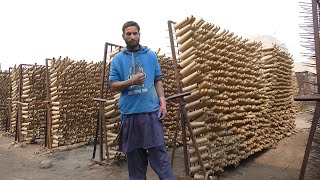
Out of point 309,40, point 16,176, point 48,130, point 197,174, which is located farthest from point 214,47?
point 48,130

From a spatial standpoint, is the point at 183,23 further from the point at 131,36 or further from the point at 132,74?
the point at 132,74

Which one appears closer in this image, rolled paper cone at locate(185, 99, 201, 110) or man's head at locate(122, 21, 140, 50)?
man's head at locate(122, 21, 140, 50)

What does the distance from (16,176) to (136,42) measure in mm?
Result: 4129

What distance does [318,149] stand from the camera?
3.81m

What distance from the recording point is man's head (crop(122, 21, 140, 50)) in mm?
3312

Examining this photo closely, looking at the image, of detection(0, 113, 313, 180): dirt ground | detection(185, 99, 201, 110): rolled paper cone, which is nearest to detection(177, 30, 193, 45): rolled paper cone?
detection(185, 99, 201, 110): rolled paper cone

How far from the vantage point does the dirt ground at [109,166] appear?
553cm

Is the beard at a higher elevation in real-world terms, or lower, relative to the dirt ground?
higher

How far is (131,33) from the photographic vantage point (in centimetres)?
332

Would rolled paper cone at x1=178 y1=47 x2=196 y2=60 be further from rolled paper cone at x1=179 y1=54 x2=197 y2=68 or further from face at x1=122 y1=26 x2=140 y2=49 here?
face at x1=122 y1=26 x2=140 y2=49

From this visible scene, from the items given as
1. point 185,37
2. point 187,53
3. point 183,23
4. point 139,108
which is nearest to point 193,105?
point 187,53

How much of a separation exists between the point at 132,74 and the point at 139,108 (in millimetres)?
368

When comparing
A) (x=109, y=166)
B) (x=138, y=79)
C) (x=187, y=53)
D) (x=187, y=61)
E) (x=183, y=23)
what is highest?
(x=183, y=23)

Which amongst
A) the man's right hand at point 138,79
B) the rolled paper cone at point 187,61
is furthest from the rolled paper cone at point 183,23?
the man's right hand at point 138,79
